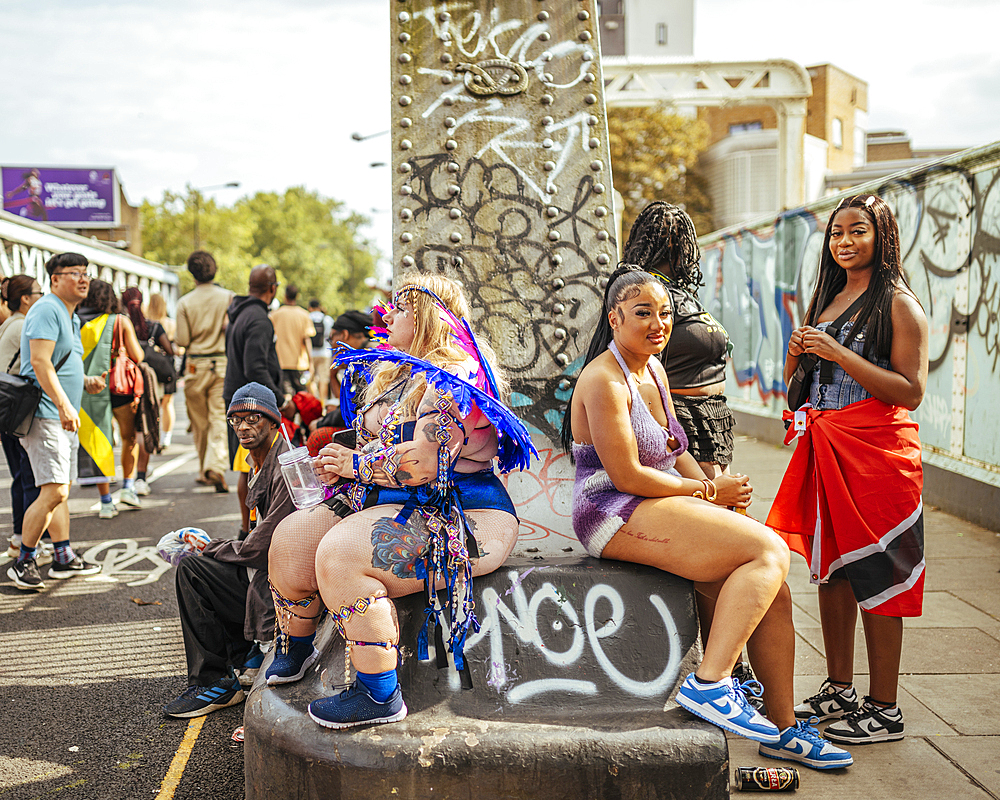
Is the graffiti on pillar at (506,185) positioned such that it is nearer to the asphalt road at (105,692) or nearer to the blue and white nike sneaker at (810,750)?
the blue and white nike sneaker at (810,750)

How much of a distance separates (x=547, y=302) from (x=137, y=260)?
91.8 feet

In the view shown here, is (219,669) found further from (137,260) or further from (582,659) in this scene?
(137,260)

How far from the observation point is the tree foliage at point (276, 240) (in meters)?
60.0

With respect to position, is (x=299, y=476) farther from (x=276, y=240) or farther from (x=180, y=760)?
(x=276, y=240)

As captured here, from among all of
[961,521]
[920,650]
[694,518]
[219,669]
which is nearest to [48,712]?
[219,669]

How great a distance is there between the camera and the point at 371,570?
9.28ft

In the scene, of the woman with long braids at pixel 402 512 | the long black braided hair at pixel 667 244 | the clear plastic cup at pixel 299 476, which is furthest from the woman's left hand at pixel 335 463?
the long black braided hair at pixel 667 244

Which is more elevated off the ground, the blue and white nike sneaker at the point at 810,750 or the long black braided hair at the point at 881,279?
the long black braided hair at the point at 881,279

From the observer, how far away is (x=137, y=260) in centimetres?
2938

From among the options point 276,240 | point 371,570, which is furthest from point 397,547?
point 276,240

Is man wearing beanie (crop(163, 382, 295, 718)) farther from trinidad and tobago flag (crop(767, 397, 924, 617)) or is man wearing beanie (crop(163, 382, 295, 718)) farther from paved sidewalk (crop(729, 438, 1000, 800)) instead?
trinidad and tobago flag (crop(767, 397, 924, 617))

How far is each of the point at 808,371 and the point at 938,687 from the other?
151 cm

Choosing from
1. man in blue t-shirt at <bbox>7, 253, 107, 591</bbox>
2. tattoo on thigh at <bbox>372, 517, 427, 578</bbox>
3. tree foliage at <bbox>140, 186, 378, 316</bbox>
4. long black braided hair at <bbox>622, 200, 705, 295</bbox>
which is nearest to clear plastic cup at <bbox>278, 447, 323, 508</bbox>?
tattoo on thigh at <bbox>372, 517, 427, 578</bbox>

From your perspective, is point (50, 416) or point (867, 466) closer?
point (867, 466)
